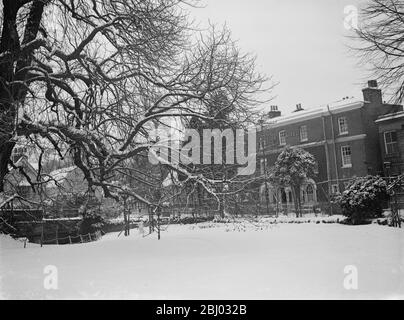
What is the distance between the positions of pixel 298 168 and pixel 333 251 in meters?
19.9

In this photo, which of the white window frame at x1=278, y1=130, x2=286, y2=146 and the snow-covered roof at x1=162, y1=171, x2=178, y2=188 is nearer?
the snow-covered roof at x1=162, y1=171, x2=178, y2=188

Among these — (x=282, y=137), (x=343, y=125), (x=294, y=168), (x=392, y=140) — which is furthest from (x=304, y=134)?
(x=294, y=168)

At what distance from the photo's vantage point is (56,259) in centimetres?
967

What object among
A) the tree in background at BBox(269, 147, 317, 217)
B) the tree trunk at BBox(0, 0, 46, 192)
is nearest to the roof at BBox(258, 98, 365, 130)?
the tree in background at BBox(269, 147, 317, 217)

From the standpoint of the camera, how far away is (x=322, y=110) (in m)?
34.3

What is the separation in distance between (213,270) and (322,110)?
2922 centimetres

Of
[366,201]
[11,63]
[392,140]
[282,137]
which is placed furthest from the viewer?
[282,137]

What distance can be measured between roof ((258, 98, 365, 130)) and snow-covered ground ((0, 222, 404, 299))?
72.0 feet

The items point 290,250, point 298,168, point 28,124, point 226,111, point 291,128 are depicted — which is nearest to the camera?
point 28,124

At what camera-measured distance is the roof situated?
106 ft

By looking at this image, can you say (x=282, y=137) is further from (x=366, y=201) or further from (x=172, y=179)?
(x=172, y=179)

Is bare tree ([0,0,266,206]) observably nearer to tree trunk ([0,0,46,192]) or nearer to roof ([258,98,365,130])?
tree trunk ([0,0,46,192])

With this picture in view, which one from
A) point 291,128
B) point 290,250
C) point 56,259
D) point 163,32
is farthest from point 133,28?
point 291,128

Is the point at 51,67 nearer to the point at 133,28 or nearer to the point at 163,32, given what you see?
the point at 133,28
